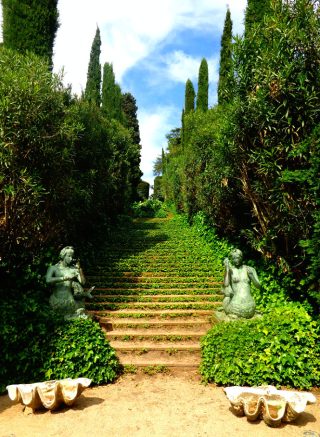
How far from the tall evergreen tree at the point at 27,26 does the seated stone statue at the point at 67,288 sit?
7472 mm

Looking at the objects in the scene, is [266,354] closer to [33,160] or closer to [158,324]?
[158,324]

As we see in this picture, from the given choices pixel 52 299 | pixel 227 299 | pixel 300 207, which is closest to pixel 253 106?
pixel 300 207

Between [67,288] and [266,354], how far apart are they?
14.1ft

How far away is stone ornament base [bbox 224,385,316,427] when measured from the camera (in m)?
4.69

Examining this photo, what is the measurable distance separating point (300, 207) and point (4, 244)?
7342 millimetres

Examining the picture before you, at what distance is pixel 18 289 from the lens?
8.20m

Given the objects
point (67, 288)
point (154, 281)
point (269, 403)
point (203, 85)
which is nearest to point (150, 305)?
point (154, 281)

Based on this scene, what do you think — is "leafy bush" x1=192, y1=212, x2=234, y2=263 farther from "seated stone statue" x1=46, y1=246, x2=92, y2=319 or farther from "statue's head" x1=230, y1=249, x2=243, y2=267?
"seated stone statue" x1=46, y1=246, x2=92, y2=319

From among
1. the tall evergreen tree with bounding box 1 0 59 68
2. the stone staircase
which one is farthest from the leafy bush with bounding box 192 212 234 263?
the tall evergreen tree with bounding box 1 0 59 68

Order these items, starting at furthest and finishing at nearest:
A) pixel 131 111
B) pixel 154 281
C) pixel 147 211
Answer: pixel 131 111 < pixel 147 211 < pixel 154 281

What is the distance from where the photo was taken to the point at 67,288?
24.1 feet

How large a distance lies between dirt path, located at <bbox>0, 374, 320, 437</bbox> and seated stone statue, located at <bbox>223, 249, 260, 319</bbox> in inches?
69.0

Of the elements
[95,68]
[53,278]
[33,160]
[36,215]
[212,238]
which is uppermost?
[95,68]

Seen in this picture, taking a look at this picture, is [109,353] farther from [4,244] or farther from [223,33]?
[223,33]
